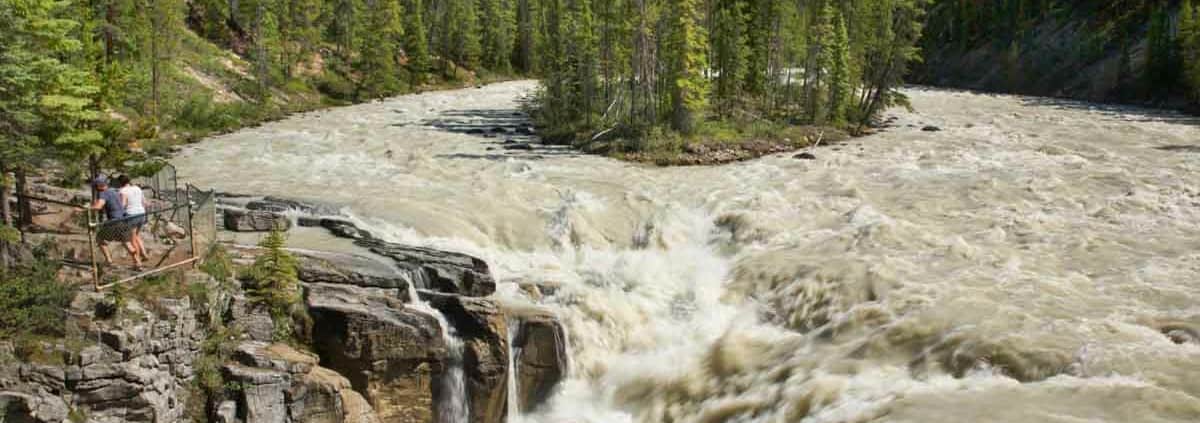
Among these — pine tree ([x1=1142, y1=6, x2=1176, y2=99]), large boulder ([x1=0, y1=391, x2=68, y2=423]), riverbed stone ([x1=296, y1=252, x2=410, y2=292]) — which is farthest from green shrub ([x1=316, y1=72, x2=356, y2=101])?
pine tree ([x1=1142, y1=6, x2=1176, y2=99])

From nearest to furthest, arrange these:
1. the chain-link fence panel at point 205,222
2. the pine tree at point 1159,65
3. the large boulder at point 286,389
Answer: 1. the large boulder at point 286,389
2. the chain-link fence panel at point 205,222
3. the pine tree at point 1159,65

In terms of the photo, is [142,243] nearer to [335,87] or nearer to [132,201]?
[132,201]

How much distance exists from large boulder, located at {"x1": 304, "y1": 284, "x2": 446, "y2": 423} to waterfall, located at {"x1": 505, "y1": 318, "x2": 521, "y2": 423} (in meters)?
1.53

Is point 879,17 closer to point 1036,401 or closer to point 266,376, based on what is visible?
point 1036,401

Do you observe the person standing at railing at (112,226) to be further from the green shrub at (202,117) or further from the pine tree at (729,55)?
the pine tree at (729,55)

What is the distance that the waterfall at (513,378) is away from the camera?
17500mm

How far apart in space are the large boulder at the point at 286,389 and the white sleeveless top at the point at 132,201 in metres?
3.42

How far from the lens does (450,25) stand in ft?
320

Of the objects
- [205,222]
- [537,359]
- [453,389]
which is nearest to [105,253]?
[205,222]

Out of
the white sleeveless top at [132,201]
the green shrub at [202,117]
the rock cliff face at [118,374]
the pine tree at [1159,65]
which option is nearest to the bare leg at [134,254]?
the white sleeveless top at [132,201]

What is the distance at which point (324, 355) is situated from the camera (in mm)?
16203

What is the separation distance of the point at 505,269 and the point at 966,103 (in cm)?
5535

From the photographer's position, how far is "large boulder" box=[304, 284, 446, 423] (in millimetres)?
16172

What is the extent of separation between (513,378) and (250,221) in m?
8.85
